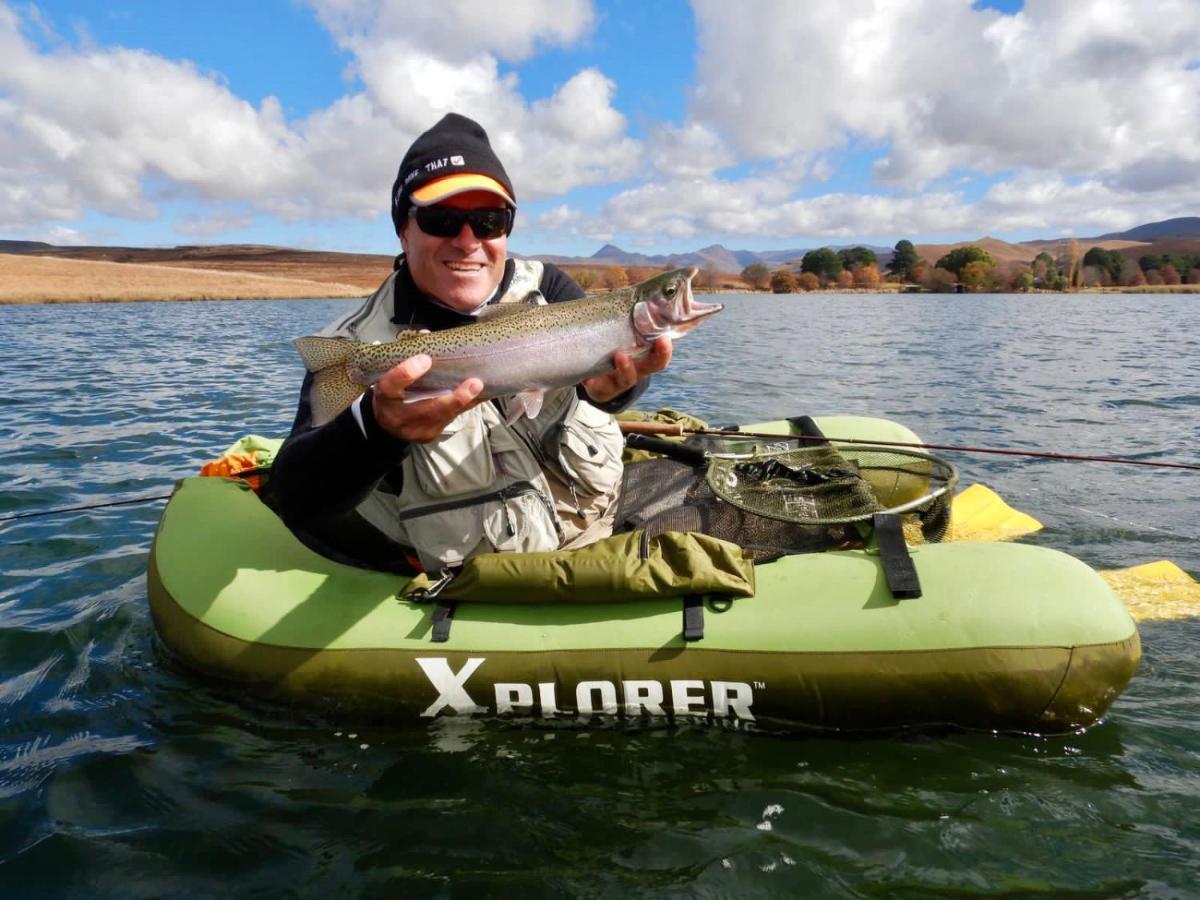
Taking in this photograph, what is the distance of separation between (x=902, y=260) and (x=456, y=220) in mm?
136067

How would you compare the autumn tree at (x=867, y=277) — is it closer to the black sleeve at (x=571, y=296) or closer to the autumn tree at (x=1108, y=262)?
the autumn tree at (x=1108, y=262)

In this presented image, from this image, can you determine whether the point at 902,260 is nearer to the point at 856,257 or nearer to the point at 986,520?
the point at 856,257

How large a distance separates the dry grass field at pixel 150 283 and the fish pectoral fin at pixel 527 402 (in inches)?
2890

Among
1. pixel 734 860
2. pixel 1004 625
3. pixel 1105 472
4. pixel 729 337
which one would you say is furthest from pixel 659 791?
pixel 729 337

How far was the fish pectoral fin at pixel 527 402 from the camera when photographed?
11.5ft

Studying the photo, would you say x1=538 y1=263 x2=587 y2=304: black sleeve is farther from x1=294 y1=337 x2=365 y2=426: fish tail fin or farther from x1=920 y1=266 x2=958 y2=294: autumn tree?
x1=920 y1=266 x2=958 y2=294: autumn tree

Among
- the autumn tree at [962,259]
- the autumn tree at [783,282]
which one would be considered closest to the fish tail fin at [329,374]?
the autumn tree at [783,282]

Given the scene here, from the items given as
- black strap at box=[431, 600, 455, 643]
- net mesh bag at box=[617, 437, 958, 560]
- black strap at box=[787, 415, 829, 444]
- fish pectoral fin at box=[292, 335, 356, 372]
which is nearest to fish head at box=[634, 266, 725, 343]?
fish pectoral fin at box=[292, 335, 356, 372]

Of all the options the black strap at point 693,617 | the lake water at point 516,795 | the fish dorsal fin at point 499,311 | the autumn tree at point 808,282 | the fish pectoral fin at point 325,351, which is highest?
the fish dorsal fin at point 499,311

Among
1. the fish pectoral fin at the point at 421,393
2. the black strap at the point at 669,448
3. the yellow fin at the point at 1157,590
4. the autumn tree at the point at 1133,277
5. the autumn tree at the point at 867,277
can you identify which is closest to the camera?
the fish pectoral fin at the point at 421,393

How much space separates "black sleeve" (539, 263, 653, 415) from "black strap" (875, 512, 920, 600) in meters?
1.51

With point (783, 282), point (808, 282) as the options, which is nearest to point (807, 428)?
point (783, 282)

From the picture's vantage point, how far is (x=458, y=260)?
3.90 meters

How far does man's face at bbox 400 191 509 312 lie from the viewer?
150 inches
